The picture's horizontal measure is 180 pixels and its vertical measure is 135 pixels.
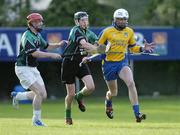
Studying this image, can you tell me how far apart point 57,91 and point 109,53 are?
19793mm

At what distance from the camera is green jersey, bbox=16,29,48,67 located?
660 inches

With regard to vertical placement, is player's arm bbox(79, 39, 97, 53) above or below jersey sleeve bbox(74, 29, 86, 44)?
below

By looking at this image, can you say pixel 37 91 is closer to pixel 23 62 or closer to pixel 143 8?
pixel 23 62

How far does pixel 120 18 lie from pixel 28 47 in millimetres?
2262

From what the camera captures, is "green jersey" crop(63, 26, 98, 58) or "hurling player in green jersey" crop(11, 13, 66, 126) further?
"green jersey" crop(63, 26, 98, 58)

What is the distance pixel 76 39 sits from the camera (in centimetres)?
1758

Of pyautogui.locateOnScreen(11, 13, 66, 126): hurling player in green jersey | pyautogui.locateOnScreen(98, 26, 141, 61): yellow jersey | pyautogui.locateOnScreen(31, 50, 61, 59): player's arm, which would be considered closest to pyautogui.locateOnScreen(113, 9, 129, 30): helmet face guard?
pyautogui.locateOnScreen(98, 26, 141, 61): yellow jersey

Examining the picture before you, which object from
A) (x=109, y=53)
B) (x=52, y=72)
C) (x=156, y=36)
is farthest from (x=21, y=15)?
(x=109, y=53)

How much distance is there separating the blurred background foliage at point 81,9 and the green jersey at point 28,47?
25.0 meters

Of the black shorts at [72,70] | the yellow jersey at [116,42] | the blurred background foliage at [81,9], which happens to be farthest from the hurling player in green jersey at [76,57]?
the blurred background foliage at [81,9]

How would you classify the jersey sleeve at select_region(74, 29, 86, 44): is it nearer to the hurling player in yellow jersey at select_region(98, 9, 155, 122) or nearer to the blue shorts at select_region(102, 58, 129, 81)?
the hurling player in yellow jersey at select_region(98, 9, 155, 122)

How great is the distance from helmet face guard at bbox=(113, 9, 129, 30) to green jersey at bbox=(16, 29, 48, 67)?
→ 1812mm

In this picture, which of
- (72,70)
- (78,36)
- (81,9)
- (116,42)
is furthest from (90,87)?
(81,9)

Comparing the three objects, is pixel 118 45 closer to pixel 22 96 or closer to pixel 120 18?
pixel 120 18
